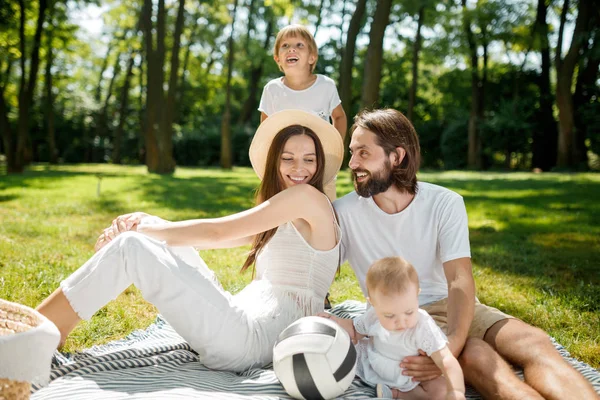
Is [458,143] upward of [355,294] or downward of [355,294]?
upward

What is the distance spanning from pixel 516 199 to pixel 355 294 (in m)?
6.81

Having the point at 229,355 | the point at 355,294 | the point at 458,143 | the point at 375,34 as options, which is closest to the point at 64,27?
the point at 375,34

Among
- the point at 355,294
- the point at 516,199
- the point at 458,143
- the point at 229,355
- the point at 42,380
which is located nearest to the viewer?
Answer: the point at 42,380

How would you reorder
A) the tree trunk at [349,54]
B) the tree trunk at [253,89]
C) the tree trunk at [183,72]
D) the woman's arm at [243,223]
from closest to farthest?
the woman's arm at [243,223] < the tree trunk at [349,54] < the tree trunk at [183,72] < the tree trunk at [253,89]

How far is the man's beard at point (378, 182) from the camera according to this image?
3.22 metres

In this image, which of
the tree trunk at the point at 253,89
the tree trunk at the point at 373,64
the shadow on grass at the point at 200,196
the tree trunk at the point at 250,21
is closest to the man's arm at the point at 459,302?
the shadow on grass at the point at 200,196

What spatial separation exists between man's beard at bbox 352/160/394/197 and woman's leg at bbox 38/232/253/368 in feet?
3.29

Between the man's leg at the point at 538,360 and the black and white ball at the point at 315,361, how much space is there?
812mm

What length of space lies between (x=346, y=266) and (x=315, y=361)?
12.2 ft

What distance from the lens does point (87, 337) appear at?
3.82 meters

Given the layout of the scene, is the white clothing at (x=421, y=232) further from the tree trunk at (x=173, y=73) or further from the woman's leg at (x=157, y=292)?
the tree trunk at (x=173, y=73)

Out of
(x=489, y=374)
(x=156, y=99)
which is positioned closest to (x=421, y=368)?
(x=489, y=374)

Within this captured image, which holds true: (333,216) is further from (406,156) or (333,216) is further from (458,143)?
(458,143)

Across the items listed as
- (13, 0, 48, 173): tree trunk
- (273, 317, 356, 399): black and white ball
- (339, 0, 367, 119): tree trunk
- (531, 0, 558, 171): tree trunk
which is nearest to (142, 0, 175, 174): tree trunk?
(13, 0, 48, 173): tree trunk
